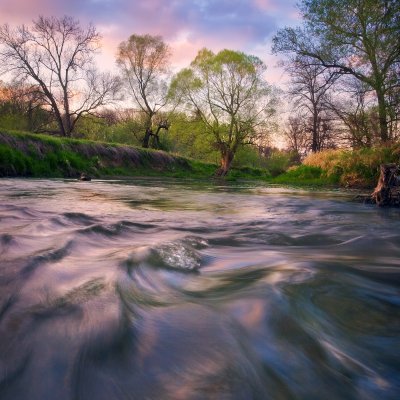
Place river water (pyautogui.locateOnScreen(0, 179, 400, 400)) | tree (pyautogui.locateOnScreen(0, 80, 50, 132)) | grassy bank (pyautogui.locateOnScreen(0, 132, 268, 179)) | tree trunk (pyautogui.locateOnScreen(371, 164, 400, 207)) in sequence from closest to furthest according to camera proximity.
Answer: river water (pyautogui.locateOnScreen(0, 179, 400, 400)) → tree trunk (pyautogui.locateOnScreen(371, 164, 400, 207)) → grassy bank (pyautogui.locateOnScreen(0, 132, 268, 179)) → tree (pyautogui.locateOnScreen(0, 80, 50, 132))

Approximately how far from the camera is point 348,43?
16156mm

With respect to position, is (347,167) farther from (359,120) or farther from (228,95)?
(228,95)

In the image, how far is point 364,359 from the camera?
1073 mm

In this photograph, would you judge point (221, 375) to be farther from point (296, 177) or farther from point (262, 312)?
point (296, 177)

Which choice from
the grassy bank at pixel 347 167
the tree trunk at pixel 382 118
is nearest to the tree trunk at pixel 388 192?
the grassy bank at pixel 347 167

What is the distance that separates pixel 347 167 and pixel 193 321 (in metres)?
14.0

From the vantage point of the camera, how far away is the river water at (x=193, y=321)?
93 cm

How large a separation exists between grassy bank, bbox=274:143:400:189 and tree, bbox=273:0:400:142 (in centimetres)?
181

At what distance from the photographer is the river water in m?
0.93

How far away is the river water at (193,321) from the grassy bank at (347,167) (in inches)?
419

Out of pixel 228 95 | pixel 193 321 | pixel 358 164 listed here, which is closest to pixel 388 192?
pixel 193 321

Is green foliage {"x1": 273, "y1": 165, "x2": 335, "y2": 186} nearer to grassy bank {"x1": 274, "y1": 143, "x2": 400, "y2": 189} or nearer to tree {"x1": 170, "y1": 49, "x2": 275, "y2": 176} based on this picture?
grassy bank {"x1": 274, "y1": 143, "x2": 400, "y2": 189}

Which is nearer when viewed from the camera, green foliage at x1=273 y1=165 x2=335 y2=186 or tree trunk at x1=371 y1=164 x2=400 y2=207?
tree trunk at x1=371 y1=164 x2=400 y2=207

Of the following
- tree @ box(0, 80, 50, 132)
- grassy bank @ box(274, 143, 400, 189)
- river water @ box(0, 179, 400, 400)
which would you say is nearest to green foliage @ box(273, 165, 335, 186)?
grassy bank @ box(274, 143, 400, 189)
